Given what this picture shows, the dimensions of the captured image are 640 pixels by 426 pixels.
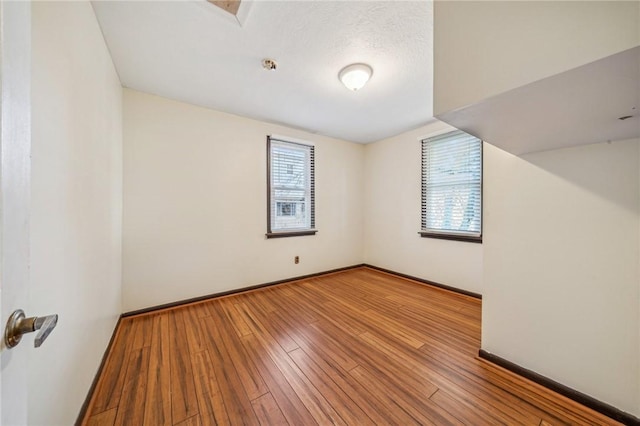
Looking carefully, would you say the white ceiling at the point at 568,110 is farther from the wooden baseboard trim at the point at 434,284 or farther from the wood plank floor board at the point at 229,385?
the wooden baseboard trim at the point at 434,284

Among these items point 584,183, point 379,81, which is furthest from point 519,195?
point 379,81

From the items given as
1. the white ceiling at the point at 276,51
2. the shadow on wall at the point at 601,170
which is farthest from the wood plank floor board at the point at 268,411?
the white ceiling at the point at 276,51

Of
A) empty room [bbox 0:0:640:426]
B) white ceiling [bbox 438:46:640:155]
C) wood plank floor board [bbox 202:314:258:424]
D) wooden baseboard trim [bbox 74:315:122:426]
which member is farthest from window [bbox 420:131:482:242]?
wooden baseboard trim [bbox 74:315:122:426]

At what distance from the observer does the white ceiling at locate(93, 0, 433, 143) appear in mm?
1369

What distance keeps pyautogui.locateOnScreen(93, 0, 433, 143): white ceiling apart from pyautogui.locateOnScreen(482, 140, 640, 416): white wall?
3.42 ft

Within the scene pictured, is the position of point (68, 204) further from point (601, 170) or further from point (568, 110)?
point (601, 170)

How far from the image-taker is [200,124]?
261 cm

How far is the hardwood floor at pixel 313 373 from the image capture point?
1174 mm

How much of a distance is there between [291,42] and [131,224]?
228 cm

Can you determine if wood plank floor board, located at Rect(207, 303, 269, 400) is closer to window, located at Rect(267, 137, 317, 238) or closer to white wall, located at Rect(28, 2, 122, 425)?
white wall, located at Rect(28, 2, 122, 425)

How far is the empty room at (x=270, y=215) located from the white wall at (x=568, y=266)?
0.03 ft

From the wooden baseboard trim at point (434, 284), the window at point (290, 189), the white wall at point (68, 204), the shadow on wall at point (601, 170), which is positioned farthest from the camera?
the window at point (290, 189)

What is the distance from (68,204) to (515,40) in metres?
1.81

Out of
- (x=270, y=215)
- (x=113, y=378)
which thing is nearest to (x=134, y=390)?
(x=113, y=378)
